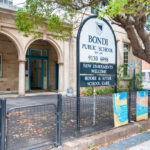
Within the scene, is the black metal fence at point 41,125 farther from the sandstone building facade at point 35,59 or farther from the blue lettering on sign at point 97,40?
the sandstone building facade at point 35,59

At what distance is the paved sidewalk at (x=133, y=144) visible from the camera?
13.1 ft

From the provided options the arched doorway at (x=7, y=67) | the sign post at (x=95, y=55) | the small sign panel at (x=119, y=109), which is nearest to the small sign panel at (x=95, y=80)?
the sign post at (x=95, y=55)

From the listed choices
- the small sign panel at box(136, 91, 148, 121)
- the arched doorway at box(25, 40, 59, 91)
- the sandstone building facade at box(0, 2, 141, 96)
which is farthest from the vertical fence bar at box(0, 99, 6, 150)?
the arched doorway at box(25, 40, 59, 91)

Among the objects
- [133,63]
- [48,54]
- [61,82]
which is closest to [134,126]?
[61,82]

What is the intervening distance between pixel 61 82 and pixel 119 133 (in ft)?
27.6

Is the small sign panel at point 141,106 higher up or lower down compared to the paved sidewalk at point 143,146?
higher up

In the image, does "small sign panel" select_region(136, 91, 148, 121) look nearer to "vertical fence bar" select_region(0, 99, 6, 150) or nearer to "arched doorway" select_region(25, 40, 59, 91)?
"vertical fence bar" select_region(0, 99, 6, 150)

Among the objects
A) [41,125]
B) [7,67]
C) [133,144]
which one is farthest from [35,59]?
[133,144]

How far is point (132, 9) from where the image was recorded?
5.11 meters

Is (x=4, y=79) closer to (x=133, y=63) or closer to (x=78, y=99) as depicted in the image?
(x=78, y=99)

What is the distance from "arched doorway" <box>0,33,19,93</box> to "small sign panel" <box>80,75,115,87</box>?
9.57 meters

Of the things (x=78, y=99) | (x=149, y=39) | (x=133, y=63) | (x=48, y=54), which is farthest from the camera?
(x=133, y=63)

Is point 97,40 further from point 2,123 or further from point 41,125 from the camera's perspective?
point 2,123

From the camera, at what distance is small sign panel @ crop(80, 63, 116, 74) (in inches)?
184
